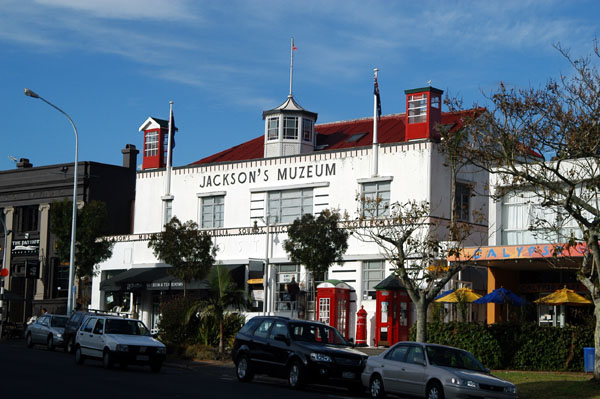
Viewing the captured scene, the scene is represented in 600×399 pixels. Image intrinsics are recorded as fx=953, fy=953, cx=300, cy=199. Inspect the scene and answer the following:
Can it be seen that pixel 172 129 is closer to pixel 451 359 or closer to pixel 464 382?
pixel 451 359

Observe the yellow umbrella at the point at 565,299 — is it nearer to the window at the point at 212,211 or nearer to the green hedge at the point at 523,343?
the green hedge at the point at 523,343

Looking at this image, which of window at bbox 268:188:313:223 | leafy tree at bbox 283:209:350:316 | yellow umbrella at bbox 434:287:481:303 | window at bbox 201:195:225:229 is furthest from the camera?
window at bbox 201:195:225:229

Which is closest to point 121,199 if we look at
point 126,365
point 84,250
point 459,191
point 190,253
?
point 84,250

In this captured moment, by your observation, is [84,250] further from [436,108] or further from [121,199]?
[436,108]

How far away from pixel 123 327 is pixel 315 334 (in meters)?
6.49

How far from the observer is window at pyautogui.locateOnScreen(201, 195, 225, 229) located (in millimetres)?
45875

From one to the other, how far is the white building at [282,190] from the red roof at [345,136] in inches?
3.1

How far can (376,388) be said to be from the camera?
809 inches

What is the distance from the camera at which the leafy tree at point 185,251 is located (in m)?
38.0

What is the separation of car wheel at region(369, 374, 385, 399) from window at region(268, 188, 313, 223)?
21700 mm

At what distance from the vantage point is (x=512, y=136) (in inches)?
872

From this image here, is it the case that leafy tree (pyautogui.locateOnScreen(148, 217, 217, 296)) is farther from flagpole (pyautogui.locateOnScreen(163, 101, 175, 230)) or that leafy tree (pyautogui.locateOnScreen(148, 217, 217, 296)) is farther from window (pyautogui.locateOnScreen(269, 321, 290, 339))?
window (pyautogui.locateOnScreen(269, 321, 290, 339))

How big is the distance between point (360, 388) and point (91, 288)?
3246cm

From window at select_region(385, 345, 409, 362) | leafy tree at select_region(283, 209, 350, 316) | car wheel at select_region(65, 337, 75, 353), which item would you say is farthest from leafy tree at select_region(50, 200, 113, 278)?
window at select_region(385, 345, 409, 362)
